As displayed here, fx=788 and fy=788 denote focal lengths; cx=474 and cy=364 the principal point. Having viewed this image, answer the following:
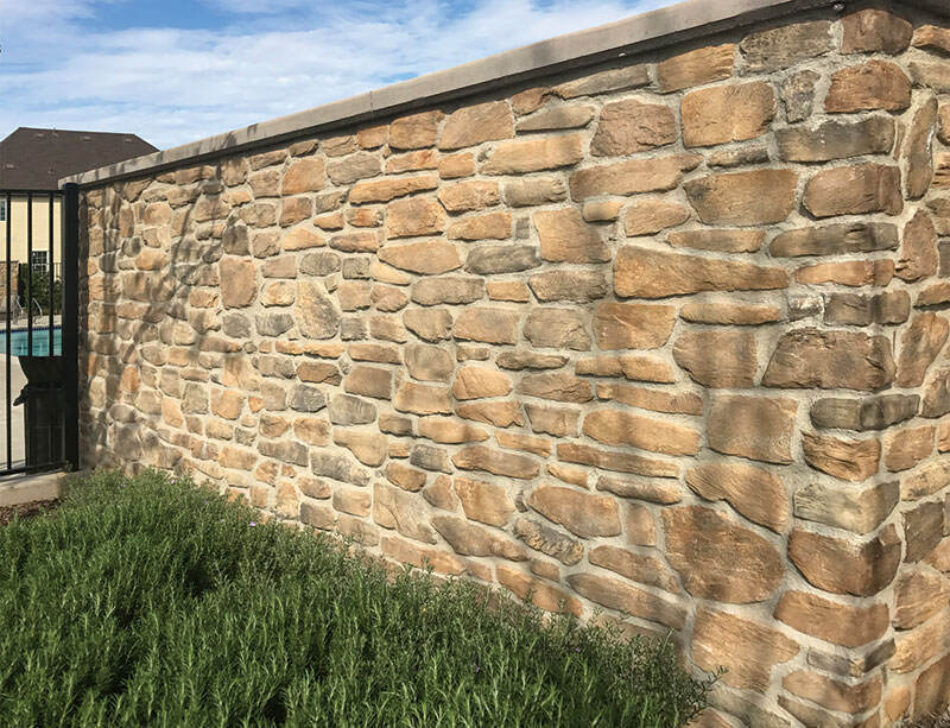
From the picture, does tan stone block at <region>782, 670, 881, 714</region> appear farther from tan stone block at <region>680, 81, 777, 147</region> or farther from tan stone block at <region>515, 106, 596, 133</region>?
tan stone block at <region>515, 106, 596, 133</region>

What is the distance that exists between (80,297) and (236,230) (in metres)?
2.78

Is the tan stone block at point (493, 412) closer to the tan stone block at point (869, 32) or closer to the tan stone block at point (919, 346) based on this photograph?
the tan stone block at point (919, 346)

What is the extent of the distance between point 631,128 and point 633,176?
0.19 meters

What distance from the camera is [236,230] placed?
5.31 meters

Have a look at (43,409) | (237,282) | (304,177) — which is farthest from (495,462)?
(43,409)

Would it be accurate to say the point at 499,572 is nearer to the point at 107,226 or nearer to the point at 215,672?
the point at 215,672

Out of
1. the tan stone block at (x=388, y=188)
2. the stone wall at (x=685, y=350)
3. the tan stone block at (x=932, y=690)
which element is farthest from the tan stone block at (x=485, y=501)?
the tan stone block at (x=932, y=690)

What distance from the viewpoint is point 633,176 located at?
10.0ft

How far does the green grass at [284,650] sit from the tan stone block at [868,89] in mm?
2002

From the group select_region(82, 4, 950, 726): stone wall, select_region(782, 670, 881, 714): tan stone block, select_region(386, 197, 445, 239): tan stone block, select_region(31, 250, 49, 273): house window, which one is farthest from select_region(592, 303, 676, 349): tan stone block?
select_region(31, 250, 49, 273): house window

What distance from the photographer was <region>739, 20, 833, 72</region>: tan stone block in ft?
8.35

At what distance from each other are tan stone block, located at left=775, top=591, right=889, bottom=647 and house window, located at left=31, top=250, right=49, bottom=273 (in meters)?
31.3

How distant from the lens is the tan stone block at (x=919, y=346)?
261 cm

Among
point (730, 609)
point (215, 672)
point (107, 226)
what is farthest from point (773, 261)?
point (107, 226)
